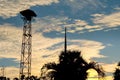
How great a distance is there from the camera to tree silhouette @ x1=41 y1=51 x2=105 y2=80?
1216 inches

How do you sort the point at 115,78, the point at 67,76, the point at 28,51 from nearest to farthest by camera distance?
1. the point at 67,76
2. the point at 115,78
3. the point at 28,51

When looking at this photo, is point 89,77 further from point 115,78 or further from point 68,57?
point 115,78

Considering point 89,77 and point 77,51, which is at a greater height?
point 77,51

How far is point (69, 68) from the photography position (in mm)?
30906

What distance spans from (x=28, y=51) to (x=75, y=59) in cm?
3957

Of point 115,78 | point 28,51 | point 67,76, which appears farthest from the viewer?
point 28,51

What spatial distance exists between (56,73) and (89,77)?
311 cm

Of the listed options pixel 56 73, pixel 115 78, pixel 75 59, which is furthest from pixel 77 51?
pixel 115 78

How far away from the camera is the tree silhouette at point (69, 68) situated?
3088 cm

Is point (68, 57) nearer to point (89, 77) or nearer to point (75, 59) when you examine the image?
point (75, 59)

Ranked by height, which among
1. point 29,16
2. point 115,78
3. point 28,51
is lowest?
point 115,78

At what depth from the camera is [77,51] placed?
104 feet

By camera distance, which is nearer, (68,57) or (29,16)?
(68,57)

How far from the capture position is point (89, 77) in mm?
31750
